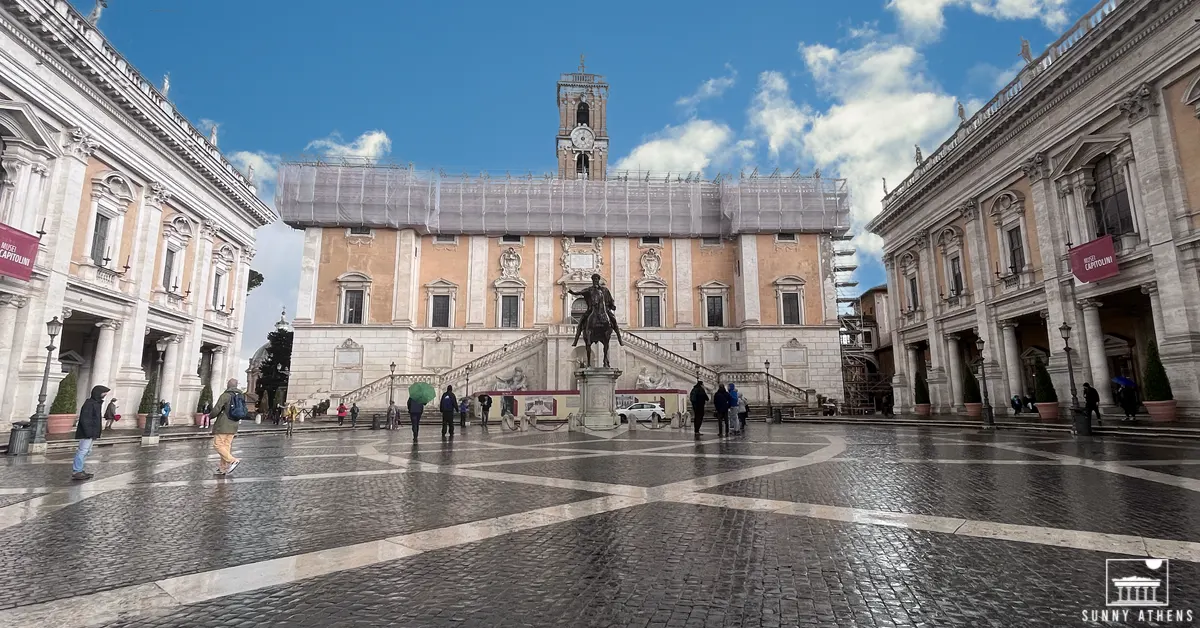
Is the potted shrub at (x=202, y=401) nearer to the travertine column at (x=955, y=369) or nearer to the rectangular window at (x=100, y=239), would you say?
the rectangular window at (x=100, y=239)

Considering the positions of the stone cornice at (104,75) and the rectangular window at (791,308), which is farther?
the rectangular window at (791,308)

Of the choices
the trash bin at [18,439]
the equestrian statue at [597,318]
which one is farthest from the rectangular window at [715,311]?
the trash bin at [18,439]

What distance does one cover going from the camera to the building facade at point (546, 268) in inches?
1460

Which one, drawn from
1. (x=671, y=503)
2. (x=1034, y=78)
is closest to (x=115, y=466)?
(x=671, y=503)

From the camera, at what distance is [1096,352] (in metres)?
19.3

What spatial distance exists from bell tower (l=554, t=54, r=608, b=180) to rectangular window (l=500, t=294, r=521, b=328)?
2294cm

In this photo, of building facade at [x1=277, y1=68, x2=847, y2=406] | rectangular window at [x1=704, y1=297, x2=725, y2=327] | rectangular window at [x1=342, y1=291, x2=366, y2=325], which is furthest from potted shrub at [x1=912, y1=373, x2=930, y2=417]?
rectangular window at [x1=342, y1=291, x2=366, y2=325]

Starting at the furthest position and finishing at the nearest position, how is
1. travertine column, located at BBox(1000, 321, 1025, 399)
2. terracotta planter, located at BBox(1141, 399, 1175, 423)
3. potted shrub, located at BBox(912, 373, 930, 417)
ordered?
1. potted shrub, located at BBox(912, 373, 930, 417)
2. travertine column, located at BBox(1000, 321, 1025, 399)
3. terracotta planter, located at BBox(1141, 399, 1175, 423)

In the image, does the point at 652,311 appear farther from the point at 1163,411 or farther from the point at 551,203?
the point at 1163,411

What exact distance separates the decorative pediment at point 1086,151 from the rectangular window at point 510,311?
29697mm

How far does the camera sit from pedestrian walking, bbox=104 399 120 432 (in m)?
21.1

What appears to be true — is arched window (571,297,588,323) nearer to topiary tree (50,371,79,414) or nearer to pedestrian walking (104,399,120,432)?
pedestrian walking (104,399,120,432)

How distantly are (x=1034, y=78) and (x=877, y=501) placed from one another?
22689 mm

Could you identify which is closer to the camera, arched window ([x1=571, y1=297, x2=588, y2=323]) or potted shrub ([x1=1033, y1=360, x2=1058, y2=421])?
potted shrub ([x1=1033, y1=360, x2=1058, y2=421])
